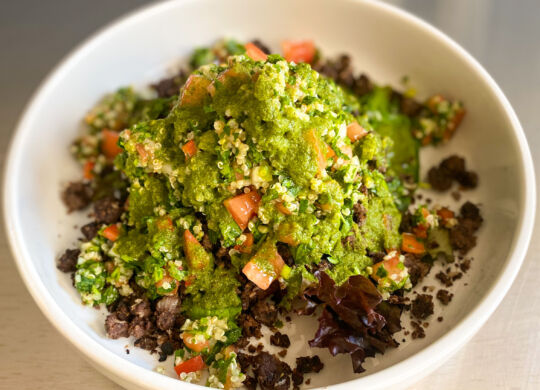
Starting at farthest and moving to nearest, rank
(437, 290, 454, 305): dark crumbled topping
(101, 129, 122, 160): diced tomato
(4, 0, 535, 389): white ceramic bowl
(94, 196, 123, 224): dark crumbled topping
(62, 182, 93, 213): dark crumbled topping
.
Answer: (101, 129, 122, 160): diced tomato
(62, 182, 93, 213): dark crumbled topping
(94, 196, 123, 224): dark crumbled topping
(437, 290, 454, 305): dark crumbled topping
(4, 0, 535, 389): white ceramic bowl

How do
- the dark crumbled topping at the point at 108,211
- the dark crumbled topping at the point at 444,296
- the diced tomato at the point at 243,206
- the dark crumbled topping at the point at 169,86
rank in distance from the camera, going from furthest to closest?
the dark crumbled topping at the point at 169,86 < the dark crumbled topping at the point at 108,211 < the dark crumbled topping at the point at 444,296 < the diced tomato at the point at 243,206

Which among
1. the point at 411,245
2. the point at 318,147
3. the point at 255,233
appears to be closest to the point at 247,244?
the point at 255,233

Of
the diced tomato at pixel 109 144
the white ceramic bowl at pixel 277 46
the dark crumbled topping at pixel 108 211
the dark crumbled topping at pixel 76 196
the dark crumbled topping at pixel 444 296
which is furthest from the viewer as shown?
the diced tomato at pixel 109 144

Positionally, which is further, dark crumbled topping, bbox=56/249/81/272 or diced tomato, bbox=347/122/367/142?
dark crumbled topping, bbox=56/249/81/272

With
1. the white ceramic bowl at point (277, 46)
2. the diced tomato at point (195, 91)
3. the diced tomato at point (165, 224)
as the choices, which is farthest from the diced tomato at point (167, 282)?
the diced tomato at point (195, 91)

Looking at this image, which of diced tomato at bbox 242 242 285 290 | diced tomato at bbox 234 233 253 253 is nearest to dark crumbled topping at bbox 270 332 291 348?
diced tomato at bbox 242 242 285 290

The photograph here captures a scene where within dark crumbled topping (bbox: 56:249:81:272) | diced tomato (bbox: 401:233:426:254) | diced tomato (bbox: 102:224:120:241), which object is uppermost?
diced tomato (bbox: 401:233:426:254)

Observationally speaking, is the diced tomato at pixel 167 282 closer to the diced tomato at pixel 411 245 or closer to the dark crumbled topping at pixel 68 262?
the dark crumbled topping at pixel 68 262

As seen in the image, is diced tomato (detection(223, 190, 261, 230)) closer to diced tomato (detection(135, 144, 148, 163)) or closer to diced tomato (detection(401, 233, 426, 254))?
diced tomato (detection(135, 144, 148, 163))

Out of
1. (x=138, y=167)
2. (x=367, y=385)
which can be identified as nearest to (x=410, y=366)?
(x=367, y=385)
